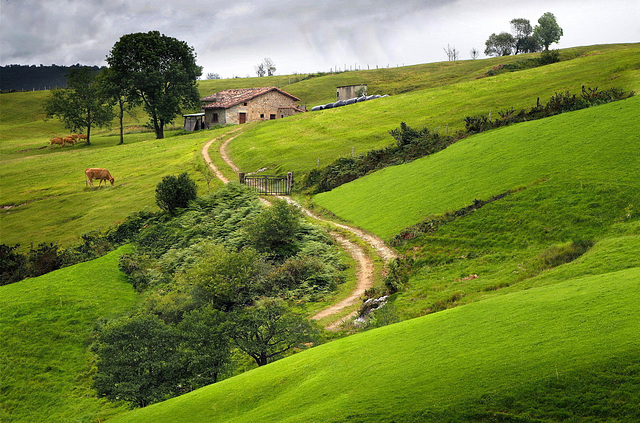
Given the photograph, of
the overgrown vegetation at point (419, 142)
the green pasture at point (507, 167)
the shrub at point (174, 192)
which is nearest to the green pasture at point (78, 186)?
the shrub at point (174, 192)

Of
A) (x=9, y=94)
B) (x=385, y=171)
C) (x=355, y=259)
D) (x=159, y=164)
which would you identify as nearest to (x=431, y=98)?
(x=385, y=171)

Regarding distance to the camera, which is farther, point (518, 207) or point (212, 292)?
point (518, 207)

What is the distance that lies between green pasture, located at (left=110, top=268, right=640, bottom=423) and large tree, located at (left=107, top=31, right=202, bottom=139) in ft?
258

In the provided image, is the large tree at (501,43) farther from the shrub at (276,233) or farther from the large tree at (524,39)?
the shrub at (276,233)

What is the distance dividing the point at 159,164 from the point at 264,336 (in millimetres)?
48456

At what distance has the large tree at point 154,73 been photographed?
84.7 metres

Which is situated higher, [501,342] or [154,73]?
[154,73]

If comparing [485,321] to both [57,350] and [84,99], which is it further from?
[84,99]

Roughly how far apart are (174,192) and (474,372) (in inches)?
1413

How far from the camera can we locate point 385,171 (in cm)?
4116

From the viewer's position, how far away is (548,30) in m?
156

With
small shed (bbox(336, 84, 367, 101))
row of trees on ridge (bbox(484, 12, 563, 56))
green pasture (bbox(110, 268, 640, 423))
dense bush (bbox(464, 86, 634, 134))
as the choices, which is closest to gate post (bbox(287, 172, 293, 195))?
dense bush (bbox(464, 86, 634, 134))

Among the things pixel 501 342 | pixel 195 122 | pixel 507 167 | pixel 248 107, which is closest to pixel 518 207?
pixel 507 167

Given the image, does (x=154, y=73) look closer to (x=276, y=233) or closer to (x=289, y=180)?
(x=289, y=180)
